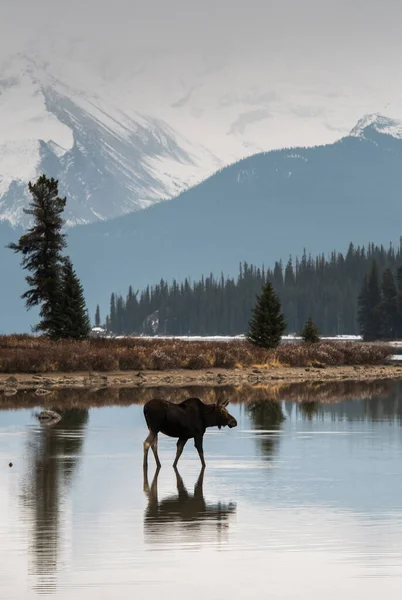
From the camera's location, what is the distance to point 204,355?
7038 centimetres

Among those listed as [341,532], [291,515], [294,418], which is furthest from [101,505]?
[294,418]

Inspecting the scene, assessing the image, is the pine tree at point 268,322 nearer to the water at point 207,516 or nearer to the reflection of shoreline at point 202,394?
the reflection of shoreline at point 202,394

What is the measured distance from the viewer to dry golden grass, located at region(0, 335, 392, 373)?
62.8 m

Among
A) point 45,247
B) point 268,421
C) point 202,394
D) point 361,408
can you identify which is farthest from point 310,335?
point 268,421

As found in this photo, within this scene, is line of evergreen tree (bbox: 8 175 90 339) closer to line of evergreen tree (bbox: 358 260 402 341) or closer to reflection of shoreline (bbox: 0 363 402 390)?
reflection of shoreline (bbox: 0 363 402 390)

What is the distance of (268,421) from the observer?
3878cm

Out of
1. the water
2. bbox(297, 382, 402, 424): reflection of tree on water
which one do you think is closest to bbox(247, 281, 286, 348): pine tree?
bbox(297, 382, 402, 424): reflection of tree on water

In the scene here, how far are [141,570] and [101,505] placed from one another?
5186 mm

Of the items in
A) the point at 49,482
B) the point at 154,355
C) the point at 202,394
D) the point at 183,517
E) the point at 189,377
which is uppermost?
the point at 154,355

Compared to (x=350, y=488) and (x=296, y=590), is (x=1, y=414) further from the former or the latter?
(x=296, y=590)

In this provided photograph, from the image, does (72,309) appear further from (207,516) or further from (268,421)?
(207,516)

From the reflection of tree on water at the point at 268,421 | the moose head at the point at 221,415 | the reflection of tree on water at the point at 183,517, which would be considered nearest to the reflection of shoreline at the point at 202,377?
the reflection of tree on water at the point at 268,421

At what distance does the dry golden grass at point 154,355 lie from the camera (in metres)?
62.8

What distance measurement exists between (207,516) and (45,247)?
6343 centimetres
